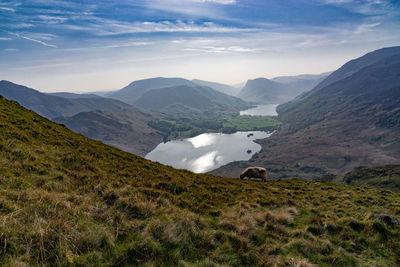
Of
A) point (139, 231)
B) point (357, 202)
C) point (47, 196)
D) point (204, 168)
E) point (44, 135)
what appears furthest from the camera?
point (204, 168)

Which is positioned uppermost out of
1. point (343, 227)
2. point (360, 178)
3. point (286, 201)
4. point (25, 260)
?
point (25, 260)

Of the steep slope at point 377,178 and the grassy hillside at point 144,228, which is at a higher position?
the grassy hillside at point 144,228

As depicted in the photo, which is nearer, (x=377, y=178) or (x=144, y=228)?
(x=144, y=228)

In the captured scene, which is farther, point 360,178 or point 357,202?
point 360,178

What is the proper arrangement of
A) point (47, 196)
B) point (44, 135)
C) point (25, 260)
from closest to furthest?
point (25, 260), point (47, 196), point (44, 135)

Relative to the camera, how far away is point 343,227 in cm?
1030

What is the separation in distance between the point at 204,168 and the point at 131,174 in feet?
576

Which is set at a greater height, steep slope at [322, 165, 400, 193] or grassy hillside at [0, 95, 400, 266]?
grassy hillside at [0, 95, 400, 266]

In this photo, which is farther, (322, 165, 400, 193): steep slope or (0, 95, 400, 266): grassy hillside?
(322, 165, 400, 193): steep slope

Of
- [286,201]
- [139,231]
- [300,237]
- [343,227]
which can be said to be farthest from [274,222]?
[139,231]

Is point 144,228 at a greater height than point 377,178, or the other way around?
point 144,228

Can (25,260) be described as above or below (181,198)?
above

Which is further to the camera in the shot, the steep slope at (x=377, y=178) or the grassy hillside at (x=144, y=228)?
the steep slope at (x=377, y=178)

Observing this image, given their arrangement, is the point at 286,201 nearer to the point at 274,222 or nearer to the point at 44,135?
the point at 274,222
